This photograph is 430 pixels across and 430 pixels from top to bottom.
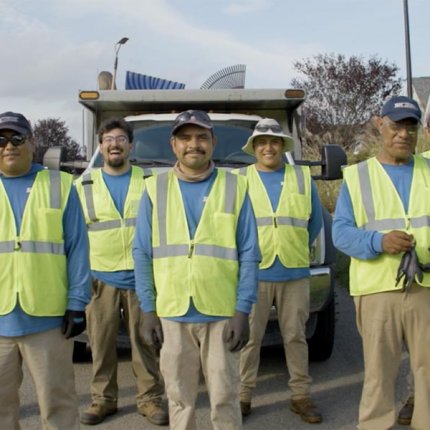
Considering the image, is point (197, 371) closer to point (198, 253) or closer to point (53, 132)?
point (198, 253)

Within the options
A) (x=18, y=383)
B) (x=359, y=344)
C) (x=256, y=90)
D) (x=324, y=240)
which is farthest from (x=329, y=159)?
(x=18, y=383)

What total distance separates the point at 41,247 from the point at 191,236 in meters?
0.75

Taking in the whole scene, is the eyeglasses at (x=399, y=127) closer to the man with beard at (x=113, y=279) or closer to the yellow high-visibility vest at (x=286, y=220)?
the yellow high-visibility vest at (x=286, y=220)

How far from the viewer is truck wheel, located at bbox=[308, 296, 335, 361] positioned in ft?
20.5

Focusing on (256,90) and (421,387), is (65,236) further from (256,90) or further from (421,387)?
(256,90)

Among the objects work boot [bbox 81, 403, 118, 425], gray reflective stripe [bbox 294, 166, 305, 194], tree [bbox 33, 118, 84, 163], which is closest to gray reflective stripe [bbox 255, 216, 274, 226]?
gray reflective stripe [bbox 294, 166, 305, 194]

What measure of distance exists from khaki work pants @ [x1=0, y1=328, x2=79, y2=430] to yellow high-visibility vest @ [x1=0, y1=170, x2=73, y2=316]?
6.1 inches

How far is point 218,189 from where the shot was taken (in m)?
3.95

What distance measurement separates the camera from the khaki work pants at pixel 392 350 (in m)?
4.12

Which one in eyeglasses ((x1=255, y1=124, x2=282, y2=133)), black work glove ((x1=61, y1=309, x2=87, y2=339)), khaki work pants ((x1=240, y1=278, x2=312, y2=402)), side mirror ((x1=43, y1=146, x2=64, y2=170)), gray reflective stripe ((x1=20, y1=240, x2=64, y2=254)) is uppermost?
eyeglasses ((x1=255, y1=124, x2=282, y2=133))

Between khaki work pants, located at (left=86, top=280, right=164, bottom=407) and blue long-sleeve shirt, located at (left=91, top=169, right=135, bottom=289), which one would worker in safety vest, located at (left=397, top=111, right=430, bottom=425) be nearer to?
khaki work pants, located at (left=86, top=280, right=164, bottom=407)

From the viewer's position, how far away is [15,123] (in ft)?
12.6

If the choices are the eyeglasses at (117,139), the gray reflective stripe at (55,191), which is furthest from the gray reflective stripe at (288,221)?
the gray reflective stripe at (55,191)

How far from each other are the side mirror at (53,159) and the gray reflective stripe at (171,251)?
272cm
